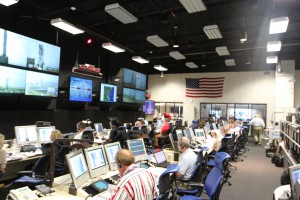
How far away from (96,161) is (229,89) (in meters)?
13.5

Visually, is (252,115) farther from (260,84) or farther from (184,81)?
(184,81)

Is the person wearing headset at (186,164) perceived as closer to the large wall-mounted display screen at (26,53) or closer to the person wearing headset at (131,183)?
the person wearing headset at (131,183)

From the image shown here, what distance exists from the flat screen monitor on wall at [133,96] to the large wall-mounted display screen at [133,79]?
248 millimetres

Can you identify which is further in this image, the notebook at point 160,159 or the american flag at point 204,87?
the american flag at point 204,87

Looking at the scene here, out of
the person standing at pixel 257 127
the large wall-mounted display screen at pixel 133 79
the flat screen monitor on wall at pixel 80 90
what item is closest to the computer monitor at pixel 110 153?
the flat screen monitor on wall at pixel 80 90

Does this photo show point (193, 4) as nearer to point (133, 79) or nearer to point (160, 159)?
point (160, 159)

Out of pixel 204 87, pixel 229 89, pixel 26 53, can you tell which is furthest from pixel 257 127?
pixel 26 53

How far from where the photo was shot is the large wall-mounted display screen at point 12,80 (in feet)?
21.2

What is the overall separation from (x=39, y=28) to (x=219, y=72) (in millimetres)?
11175

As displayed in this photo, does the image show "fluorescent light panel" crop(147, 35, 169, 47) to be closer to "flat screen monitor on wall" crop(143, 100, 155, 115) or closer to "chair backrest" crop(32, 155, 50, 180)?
"chair backrest" crop(32, 155, 50, 180)

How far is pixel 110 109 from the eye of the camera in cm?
1171

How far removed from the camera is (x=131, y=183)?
2074mm

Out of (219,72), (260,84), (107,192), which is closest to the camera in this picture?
(107,192)

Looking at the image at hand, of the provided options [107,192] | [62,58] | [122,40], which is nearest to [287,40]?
[122,40]
